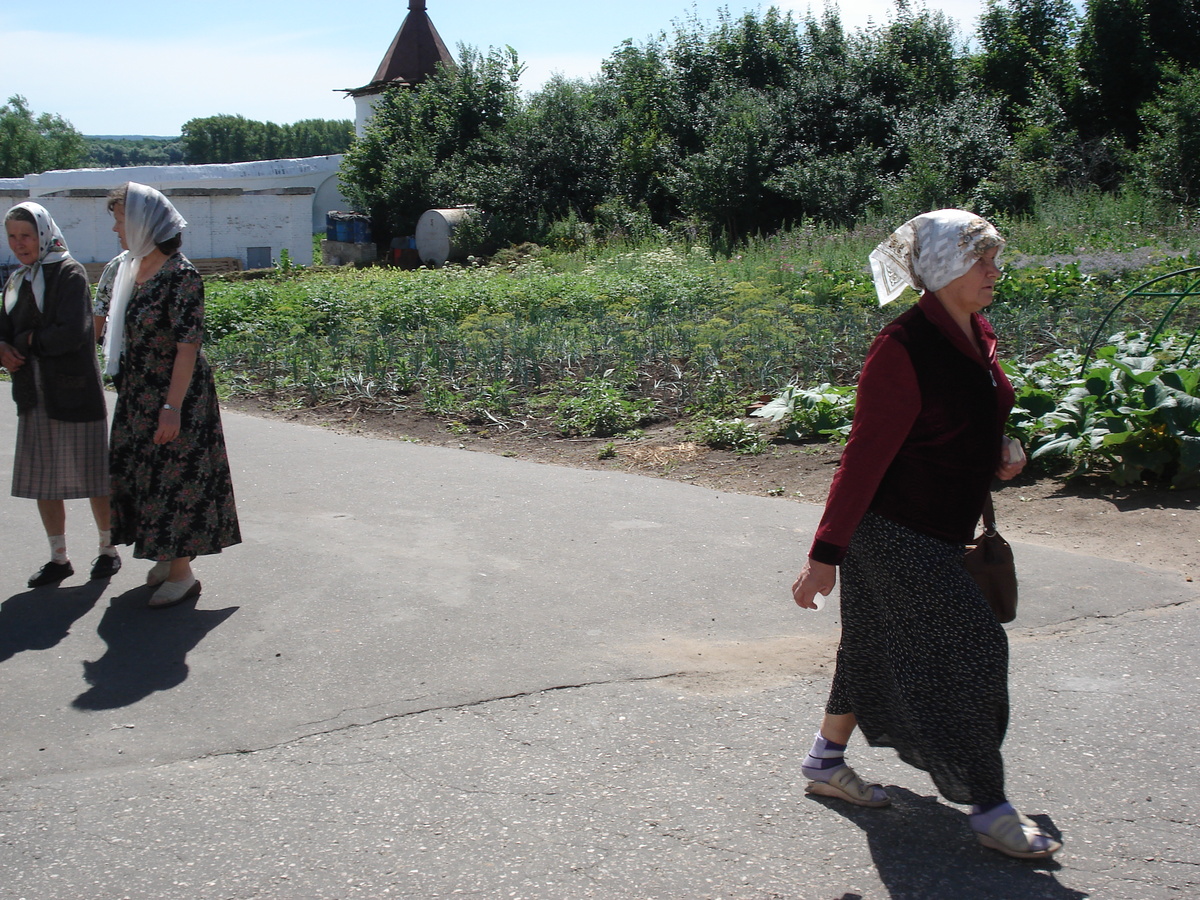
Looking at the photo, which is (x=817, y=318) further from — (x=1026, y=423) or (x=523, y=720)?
(x=523, y=720)

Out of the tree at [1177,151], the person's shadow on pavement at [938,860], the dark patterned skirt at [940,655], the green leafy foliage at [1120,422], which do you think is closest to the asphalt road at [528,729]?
the person's shadow on pavement at [938,860]

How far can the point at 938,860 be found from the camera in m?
2.80

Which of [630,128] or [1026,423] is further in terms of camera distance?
[630,128]

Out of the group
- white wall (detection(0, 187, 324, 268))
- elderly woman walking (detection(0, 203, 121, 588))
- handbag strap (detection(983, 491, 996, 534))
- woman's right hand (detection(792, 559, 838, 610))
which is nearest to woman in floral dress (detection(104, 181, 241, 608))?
elderly woman walking (detection(0, 203, 121, 588))

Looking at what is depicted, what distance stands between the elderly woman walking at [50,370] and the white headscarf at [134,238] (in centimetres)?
24

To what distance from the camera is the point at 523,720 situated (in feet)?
12.1

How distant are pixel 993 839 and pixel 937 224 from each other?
5.40 ft

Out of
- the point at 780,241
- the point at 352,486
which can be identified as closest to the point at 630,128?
the point at 780,241

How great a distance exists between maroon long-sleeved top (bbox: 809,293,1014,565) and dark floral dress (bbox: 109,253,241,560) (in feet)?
9.88

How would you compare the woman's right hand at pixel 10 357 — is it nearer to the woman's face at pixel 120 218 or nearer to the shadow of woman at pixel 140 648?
the woman's face at pixel 120 218

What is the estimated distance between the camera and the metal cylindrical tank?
89.2 ft

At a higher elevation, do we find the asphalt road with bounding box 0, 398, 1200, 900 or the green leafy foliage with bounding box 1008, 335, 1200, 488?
the green leafy foliage with bounding box 1008, 335, 1200, 488

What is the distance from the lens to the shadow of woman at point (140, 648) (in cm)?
392

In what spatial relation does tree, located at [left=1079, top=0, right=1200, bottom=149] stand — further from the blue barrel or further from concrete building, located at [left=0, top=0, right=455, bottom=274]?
concrete building, located at [left=0, top=0, right=455, bottom=274]
